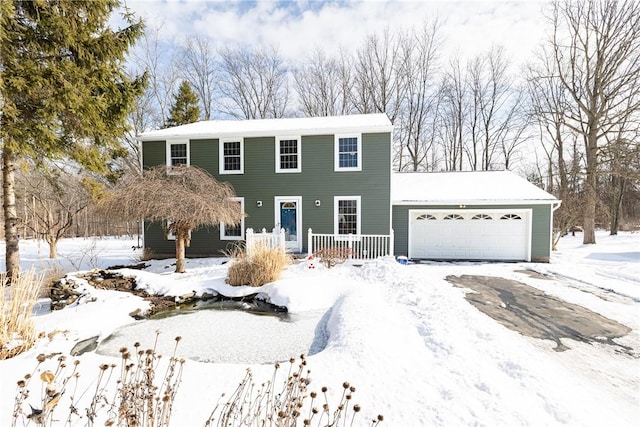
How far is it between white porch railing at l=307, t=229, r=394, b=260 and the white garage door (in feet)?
5.42

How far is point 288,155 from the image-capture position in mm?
11039

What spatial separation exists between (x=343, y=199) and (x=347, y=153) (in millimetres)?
1853

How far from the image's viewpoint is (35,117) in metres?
6.05

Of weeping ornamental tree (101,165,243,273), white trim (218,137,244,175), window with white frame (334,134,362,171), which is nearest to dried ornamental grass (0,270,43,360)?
weeping ornamental tree (101,165,243,273)

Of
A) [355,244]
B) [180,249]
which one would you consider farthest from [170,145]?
[355,244]

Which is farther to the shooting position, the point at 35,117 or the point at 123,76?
the point at 123,76

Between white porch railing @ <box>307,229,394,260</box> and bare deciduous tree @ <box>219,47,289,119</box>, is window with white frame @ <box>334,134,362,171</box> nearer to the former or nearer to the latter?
white porch railing @ <box>307,229,394,260</box>

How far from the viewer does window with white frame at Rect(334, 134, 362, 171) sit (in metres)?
10.7

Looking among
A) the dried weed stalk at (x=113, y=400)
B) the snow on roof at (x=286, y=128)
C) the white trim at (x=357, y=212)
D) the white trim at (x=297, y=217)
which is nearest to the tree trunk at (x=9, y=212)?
the snow on roof at (x=286, y=128)

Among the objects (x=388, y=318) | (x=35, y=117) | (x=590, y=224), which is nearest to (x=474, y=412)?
(x=388, y=318)

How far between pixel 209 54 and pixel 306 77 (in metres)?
7.86

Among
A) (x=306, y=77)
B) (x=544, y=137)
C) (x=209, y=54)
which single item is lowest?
(x=544, y=137)

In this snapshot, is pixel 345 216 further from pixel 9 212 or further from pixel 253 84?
pixel 253 84

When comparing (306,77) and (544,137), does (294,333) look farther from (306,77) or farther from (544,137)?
(544,137)
